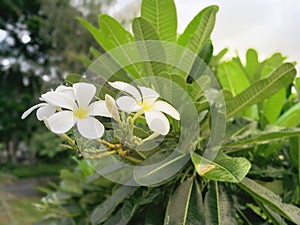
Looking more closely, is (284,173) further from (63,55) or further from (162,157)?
(63,55)

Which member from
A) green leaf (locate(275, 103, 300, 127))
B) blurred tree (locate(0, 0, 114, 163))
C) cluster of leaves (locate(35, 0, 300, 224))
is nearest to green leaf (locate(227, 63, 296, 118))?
cluster of leaves (locate(35, 0, 300, 224))

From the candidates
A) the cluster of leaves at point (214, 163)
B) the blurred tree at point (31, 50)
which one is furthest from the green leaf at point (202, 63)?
the blurred tree at point (31, 50)

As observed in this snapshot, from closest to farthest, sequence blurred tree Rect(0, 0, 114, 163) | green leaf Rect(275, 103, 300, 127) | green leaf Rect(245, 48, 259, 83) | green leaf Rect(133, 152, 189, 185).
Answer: green leaf Rect(133, 152, 189, 185)
green leaf Rect(275, 103, 300, 127)
green leaf Rect(245, 48, 259, 83)
blurred tree Rect(0, 0, 114, 163)

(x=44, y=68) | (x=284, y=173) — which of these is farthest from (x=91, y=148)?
(x=44, y=68)

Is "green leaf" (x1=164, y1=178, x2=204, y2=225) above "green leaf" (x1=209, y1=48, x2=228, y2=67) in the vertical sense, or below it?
below

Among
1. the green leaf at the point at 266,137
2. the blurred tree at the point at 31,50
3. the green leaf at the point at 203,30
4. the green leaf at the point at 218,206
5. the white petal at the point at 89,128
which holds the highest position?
the blurred tree at the point at 31,50

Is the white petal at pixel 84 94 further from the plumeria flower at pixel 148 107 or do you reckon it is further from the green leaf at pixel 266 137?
the green leaf at pixel 266 137

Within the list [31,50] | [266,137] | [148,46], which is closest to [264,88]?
[266,137]

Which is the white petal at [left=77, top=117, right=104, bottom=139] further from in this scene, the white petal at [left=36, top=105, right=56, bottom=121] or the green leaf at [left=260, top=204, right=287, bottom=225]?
the green leaf at [left=260, top=204, right=287, bottom=225]
